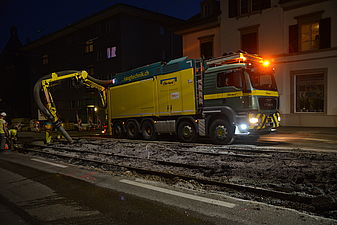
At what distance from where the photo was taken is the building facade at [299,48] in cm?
1600

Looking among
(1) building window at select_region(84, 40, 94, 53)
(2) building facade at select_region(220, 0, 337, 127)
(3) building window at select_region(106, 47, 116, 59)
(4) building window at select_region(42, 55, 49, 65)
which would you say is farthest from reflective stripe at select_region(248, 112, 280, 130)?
(4) building window at select_region(42, 55, 49, 65)

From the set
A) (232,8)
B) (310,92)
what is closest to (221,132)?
(310,92)

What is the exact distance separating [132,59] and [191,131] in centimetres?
1956

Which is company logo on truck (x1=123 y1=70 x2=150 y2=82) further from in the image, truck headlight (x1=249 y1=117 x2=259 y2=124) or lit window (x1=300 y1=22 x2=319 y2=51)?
lit window (x1=300 y1=22 x2=319 y2=51)

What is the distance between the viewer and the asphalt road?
3.54m

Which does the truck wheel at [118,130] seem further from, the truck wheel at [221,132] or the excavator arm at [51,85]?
the truck wheel at [221,132]

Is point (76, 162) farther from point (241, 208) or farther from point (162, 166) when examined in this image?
point (241, 208)

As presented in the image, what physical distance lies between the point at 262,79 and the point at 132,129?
7.63 metres

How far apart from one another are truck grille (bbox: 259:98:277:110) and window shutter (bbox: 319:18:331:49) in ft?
29.6

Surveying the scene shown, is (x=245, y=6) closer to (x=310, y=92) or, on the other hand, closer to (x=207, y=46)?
(x=207, y=46)

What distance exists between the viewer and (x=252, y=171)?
593cm

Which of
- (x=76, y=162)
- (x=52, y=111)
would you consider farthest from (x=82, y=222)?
(x=52, y=111)

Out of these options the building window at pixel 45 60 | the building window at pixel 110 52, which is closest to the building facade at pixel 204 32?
the building window at pixel 110 52

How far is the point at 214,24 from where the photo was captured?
2156cm
